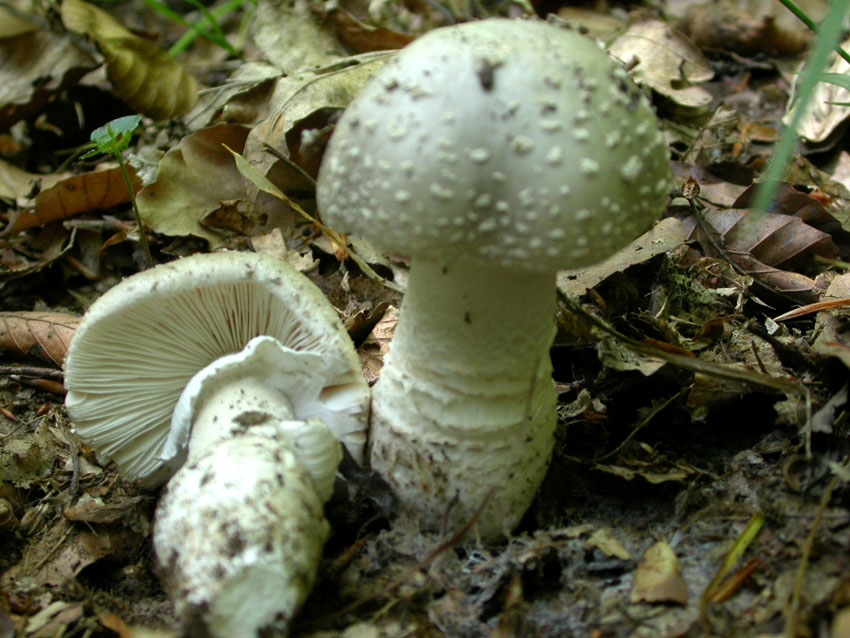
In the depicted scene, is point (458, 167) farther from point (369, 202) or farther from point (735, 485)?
point (735, 485)

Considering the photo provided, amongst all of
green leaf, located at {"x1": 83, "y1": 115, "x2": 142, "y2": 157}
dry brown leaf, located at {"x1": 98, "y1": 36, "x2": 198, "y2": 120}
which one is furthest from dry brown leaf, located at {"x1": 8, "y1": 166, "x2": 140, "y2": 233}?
dry brown leaf, located at {"x1": 98, "y1": 36, "x2": 198, "y2": 120}

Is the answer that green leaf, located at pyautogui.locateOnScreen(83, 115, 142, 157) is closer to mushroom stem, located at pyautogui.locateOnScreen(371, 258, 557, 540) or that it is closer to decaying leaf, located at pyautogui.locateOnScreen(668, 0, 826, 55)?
mushroom stem, located at pyautogui.locateOnScreen(371, 258, 557, 540)

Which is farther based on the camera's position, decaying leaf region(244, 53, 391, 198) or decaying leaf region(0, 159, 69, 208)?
decaying leaf region(0, 159, 69, 208)

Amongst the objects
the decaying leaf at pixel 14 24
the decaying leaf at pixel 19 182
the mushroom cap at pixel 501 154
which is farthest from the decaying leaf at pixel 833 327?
the decaying leaf at pixel 14 24

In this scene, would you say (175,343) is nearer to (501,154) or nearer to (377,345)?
(377,345)

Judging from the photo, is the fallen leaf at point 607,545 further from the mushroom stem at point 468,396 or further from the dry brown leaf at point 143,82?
the dry brown leaf at point 143,82
